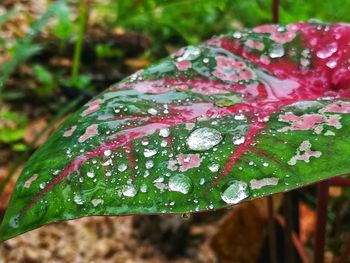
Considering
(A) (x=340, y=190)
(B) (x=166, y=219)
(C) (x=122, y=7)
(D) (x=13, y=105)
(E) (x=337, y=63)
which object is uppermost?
(E) (x=337, y=63)

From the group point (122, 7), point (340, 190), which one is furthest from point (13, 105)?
point (340, 190)

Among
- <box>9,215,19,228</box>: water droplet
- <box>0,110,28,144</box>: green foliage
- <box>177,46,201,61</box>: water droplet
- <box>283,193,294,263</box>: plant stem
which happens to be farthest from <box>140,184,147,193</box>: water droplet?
<box>0,110,28,144</box>: green foliage

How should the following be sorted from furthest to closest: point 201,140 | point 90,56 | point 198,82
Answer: point 90,56, point 198,82, point 201,140

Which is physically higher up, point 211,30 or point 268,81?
point 268,81

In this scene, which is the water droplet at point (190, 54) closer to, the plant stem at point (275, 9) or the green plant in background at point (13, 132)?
the plant stem at point (275, 9)

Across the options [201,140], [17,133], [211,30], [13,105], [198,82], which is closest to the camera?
[201,140]

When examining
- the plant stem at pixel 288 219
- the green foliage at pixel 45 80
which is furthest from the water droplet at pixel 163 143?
the green foliage at pixel 45 80

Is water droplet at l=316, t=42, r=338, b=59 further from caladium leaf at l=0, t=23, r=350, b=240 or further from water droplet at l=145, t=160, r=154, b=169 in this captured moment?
water droplet at l=145, t=160, r=154, b=169

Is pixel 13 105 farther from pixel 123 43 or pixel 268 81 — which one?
pixel 268 81
